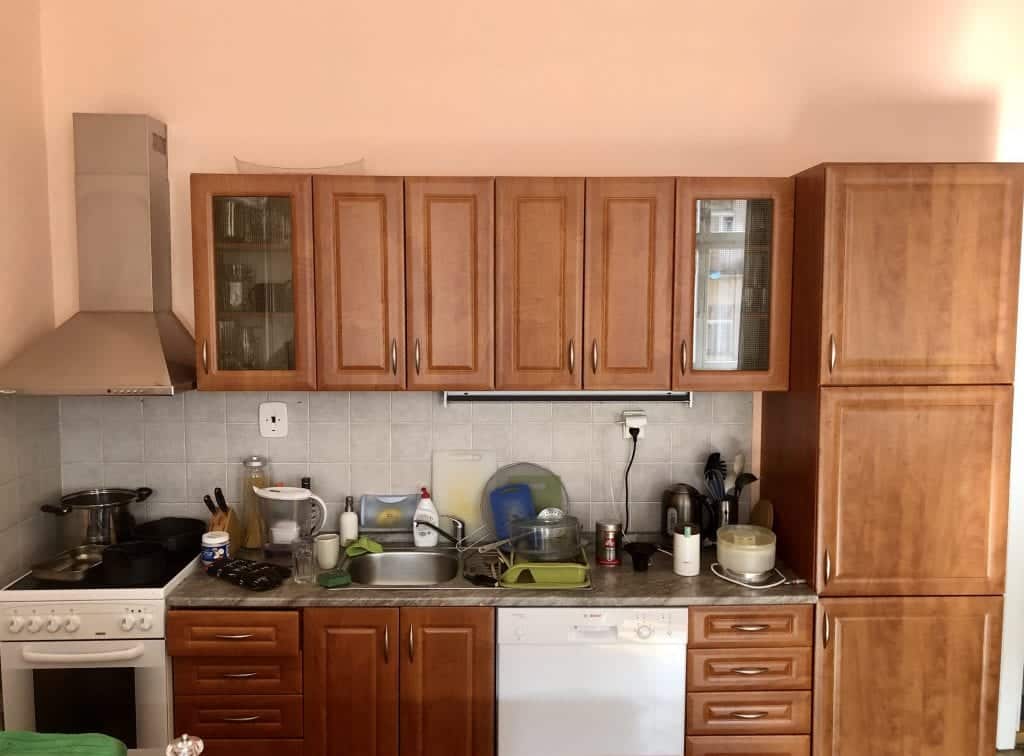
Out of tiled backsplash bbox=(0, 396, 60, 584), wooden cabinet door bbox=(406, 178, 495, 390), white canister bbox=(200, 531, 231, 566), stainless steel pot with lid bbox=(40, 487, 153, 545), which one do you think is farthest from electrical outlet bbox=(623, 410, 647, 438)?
tiled backsplash bbox=(0, 396, 60, 584)

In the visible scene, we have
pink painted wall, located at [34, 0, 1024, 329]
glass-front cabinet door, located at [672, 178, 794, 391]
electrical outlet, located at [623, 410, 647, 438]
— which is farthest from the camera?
electrical outlet, located at [623, 410, 647, 438]

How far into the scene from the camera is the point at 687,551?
253cm

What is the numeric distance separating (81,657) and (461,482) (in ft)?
4.50

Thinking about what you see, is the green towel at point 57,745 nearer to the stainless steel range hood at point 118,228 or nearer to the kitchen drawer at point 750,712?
the stainless steel range hood at point 118,228

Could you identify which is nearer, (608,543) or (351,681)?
(351,681)

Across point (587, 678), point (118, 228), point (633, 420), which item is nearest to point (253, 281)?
point (118, 228)

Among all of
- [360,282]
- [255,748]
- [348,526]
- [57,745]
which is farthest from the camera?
[348,526]

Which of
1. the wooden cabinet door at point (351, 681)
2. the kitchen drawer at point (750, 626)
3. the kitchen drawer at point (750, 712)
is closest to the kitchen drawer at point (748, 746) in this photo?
the kitchen drawer at point (750, 712)

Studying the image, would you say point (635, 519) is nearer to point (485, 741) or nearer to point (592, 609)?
point (592, 609)

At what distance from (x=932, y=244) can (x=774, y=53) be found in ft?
3.29

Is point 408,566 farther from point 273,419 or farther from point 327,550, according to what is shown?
point 273,419

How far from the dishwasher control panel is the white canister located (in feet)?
3.35

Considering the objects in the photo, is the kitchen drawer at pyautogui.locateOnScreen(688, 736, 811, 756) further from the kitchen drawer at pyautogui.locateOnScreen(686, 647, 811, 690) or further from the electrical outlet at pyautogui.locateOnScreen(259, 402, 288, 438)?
the electrical outlet at pyautogui.locateOnScreen(259, 402, 288, 438)

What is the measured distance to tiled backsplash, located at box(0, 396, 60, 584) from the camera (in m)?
2.46
